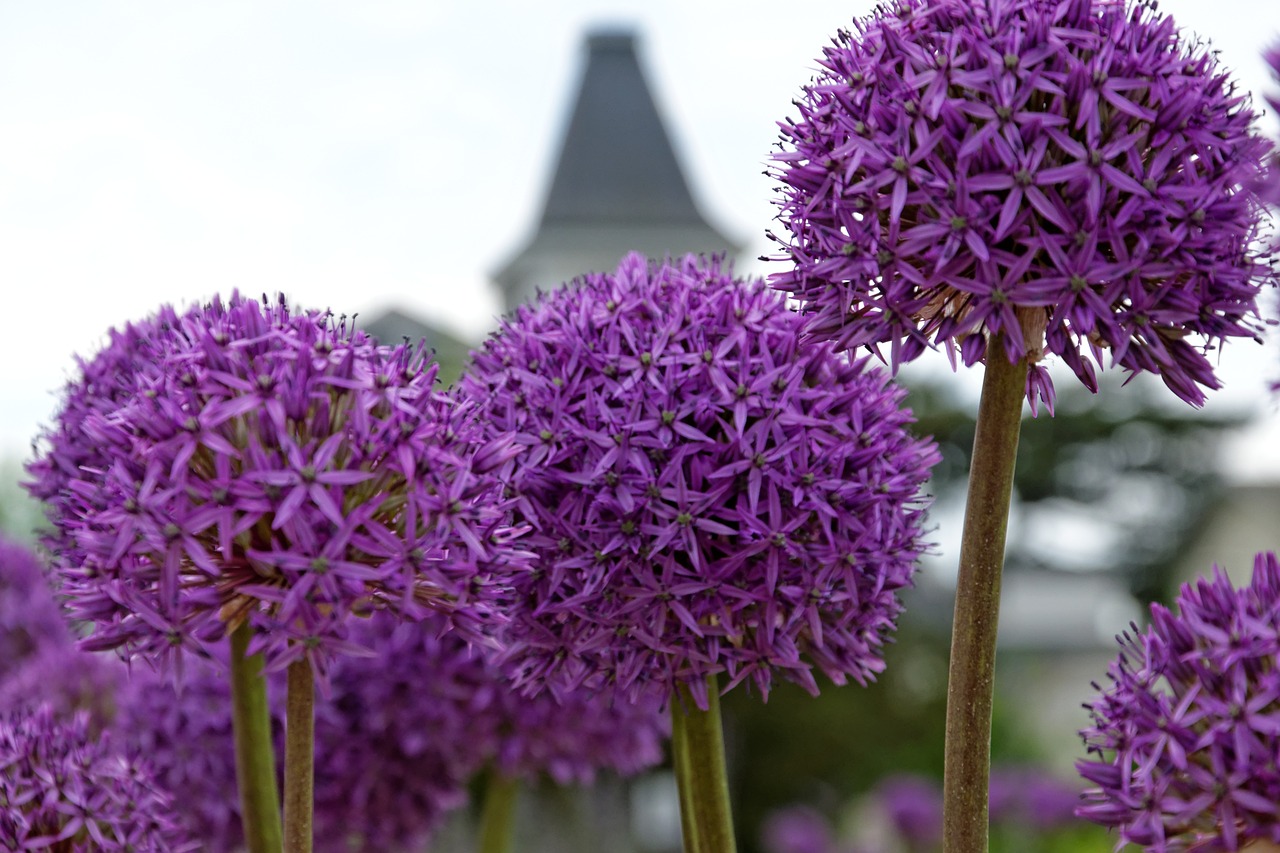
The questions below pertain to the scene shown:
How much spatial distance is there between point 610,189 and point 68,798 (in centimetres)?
2008

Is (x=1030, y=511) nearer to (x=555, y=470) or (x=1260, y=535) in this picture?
(x=1260, y=535)

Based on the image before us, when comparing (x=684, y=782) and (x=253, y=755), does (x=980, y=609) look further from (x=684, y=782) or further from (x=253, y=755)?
(x=253, y=755)

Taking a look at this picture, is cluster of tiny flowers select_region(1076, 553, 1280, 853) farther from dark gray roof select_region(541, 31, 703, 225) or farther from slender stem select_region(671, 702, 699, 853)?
dark gray roof select_region(541, 31, 703, 225)

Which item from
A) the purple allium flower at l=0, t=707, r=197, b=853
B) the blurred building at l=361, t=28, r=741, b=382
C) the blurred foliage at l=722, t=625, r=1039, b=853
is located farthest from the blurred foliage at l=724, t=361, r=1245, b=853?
the blurred building at l=361, t=28, r=741, b=382

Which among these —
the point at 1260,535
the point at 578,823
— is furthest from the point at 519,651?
the point at 1260,535

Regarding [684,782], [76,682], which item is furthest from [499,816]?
[76,682]

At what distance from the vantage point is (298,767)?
4.63 feet

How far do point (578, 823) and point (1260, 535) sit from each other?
19.9 metres

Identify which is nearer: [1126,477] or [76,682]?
[76,682]

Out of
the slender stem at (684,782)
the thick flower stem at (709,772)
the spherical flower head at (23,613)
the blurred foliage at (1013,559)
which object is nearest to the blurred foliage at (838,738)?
the blurred foliage at (1013,559)

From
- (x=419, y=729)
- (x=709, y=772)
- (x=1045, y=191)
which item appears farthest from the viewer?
(x=419, y=729)

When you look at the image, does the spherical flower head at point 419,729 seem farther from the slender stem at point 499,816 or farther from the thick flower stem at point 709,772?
the thick flower stem at point 709,772

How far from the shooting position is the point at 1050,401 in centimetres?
148

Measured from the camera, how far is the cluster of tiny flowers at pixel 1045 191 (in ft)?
4.27
